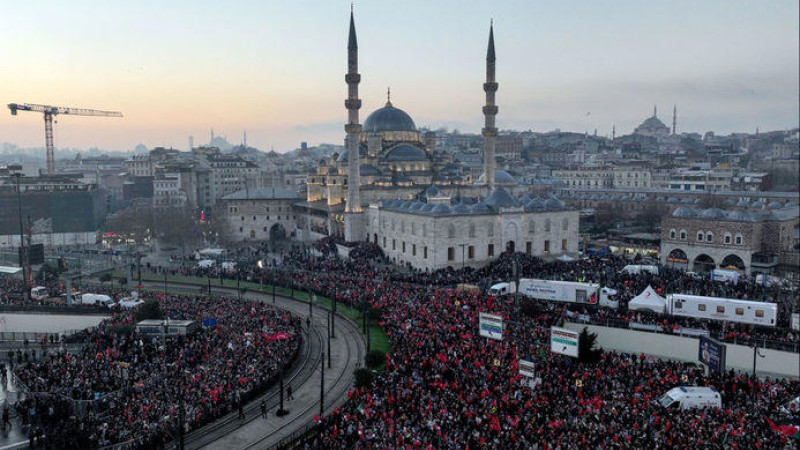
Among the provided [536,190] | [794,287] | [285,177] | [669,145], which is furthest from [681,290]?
[669,145]

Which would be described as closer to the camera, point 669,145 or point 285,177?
point 285,177

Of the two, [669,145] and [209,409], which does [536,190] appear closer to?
[209,409]

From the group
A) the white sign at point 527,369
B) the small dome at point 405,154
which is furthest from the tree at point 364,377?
the small dome at point 405,154

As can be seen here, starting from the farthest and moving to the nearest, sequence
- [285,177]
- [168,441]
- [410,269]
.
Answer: [285,177]
[410,269]
[168,441]

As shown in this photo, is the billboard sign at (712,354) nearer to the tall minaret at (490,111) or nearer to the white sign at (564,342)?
the white sign at (564,342)

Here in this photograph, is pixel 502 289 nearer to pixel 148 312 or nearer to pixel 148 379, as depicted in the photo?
pixel 148 312

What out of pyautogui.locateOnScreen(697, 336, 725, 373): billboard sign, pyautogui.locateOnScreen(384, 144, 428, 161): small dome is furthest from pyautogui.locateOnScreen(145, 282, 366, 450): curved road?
pyautogui.locateOnScreen(384, 144, 428, 161): small dome

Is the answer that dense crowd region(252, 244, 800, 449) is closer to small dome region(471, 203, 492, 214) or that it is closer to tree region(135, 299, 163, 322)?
tree region(135, 299, 163, 322)
